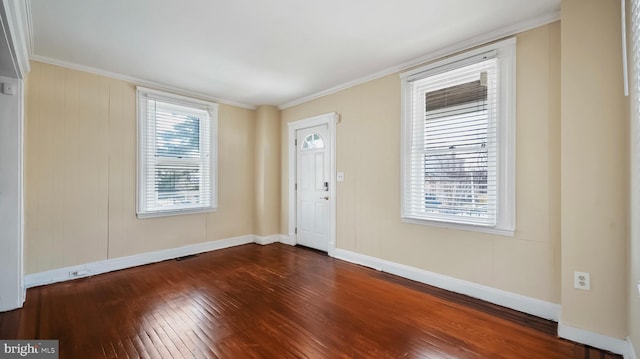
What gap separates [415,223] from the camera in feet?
10.6

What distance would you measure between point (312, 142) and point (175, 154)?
214 centimetres

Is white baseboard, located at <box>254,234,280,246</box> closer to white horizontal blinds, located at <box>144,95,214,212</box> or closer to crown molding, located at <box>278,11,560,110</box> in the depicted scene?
white horizontal blinds, located at <box>144,95,214,212</box>

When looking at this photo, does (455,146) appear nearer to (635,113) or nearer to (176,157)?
(635,113)

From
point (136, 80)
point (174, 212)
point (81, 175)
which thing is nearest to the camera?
point (81, 175)

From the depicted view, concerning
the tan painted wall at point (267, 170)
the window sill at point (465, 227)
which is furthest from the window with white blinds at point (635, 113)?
the tan painted wall at point (267, 170)

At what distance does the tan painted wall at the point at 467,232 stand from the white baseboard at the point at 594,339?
30 cm

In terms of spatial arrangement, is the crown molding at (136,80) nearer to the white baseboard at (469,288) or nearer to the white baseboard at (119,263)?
the white baseboard at (119,263)

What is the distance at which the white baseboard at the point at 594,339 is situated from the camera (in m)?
1.90

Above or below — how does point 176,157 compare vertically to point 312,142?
below

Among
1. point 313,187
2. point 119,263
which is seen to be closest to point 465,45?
point 313,187

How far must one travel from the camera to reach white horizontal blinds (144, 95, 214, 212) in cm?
395

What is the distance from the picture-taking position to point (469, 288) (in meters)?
2.81

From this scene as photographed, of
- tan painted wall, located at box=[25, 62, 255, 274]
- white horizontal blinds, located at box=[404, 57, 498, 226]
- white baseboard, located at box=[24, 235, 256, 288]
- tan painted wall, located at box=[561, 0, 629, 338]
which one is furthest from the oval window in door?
tan painted wall, located at box=[561, 0, 629, 338]

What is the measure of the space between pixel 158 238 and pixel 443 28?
442cm
